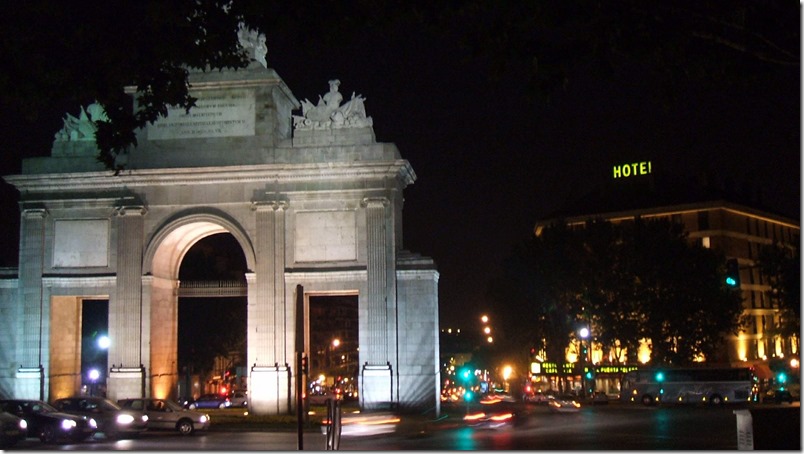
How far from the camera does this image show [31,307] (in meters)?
39.1

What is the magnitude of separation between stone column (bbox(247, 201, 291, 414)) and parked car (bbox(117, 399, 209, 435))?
4.18 m

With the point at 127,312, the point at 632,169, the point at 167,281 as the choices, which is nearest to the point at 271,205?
the point at 167,281

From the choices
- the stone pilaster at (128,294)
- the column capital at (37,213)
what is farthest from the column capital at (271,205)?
the column capital at (37,213)

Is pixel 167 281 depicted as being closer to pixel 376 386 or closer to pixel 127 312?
pixel 127 312

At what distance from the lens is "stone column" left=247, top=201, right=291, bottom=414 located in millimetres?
37000

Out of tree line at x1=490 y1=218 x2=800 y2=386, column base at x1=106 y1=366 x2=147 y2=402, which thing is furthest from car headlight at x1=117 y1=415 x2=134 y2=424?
tree line at x1=490 y1=218 x2=800 y2=386

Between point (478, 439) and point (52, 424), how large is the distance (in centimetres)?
1320

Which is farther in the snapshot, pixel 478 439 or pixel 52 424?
pixel 52 424

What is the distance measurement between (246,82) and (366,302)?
33.8ft

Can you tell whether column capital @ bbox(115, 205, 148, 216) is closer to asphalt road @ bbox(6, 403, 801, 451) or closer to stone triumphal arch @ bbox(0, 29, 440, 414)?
stone triumphal arch @ bbox(0, 29, 440, 414)

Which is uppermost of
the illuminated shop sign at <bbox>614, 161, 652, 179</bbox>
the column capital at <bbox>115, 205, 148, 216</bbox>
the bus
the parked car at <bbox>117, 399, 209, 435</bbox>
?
the illuminated shop sign at <bbox>614, 161, 652, 179</bbox>

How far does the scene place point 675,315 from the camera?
62188 mm

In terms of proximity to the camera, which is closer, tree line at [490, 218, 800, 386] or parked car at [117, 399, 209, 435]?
parked car at [117, 399, 209, 435]

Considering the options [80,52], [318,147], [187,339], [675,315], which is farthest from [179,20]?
[675,315]
